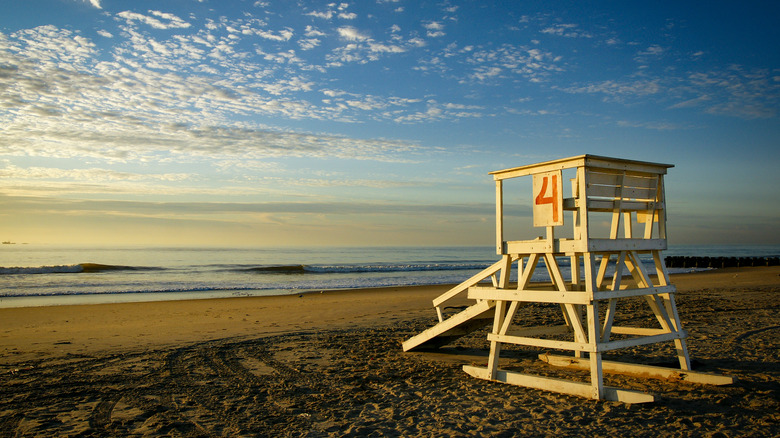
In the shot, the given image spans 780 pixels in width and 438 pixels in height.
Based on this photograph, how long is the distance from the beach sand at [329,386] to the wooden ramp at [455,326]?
8.5 inches

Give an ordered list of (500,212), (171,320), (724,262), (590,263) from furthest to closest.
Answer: (724,262) → (171,320) → (500,212) → (590,263)

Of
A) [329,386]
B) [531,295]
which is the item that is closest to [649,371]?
[531,295]

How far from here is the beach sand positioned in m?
4.69

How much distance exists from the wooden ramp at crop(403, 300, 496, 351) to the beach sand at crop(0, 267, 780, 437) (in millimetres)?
215

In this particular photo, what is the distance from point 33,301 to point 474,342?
17.6 metres

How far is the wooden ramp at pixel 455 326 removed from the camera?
21.5 ft

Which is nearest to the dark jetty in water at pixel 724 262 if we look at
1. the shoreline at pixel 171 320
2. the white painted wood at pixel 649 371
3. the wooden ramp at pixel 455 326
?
the shoreline at pixel 171 320

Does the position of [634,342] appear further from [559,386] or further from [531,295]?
[531,295]

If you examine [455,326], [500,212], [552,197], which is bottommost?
[455,326]

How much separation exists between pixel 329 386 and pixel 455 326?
205 cm

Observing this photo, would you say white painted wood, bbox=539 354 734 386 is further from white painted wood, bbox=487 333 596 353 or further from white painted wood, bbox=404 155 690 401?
white painted wood, bbox=487 333 596 353

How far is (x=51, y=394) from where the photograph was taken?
5.78 metres

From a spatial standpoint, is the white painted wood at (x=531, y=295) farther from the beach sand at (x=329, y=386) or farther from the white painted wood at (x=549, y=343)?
the beach sand at (x=329, y=386)

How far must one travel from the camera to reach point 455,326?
7.26m
